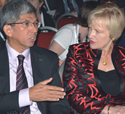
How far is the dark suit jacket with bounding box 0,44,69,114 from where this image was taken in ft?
6.55

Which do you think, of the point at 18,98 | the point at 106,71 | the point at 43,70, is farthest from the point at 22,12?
the point at 106,71

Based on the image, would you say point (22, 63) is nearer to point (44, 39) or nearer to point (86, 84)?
point (86, 84)

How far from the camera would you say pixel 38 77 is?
2.28m

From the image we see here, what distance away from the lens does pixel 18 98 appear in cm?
199

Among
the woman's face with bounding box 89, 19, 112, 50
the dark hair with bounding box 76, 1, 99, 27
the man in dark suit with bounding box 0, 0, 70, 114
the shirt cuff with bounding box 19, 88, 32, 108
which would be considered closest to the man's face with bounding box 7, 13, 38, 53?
the man in dark suit with bounding box 0, 0, 70, 114

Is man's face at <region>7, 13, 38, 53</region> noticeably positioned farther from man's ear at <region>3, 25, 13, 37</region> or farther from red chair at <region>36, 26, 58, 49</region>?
red chair at <region>36, 26, 58, 49</region>

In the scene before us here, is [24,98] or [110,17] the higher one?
[110,17]

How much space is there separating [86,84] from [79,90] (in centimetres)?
10

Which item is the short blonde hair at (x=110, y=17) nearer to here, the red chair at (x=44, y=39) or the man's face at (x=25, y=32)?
the man's face at (x=25, y=32)

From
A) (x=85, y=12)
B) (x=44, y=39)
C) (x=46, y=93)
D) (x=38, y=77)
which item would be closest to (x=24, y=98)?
(x=46, y=93)

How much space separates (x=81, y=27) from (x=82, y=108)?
1.42m

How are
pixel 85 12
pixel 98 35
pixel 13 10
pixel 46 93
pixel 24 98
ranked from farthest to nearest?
pixel 85 12, pixel 98 35, pixel 13 10, pixel 24 98, pixel 46 93

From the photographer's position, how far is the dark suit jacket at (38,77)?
78.5 inches

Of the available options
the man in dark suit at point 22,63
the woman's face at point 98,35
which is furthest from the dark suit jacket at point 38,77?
the woman's face at point 98,35
